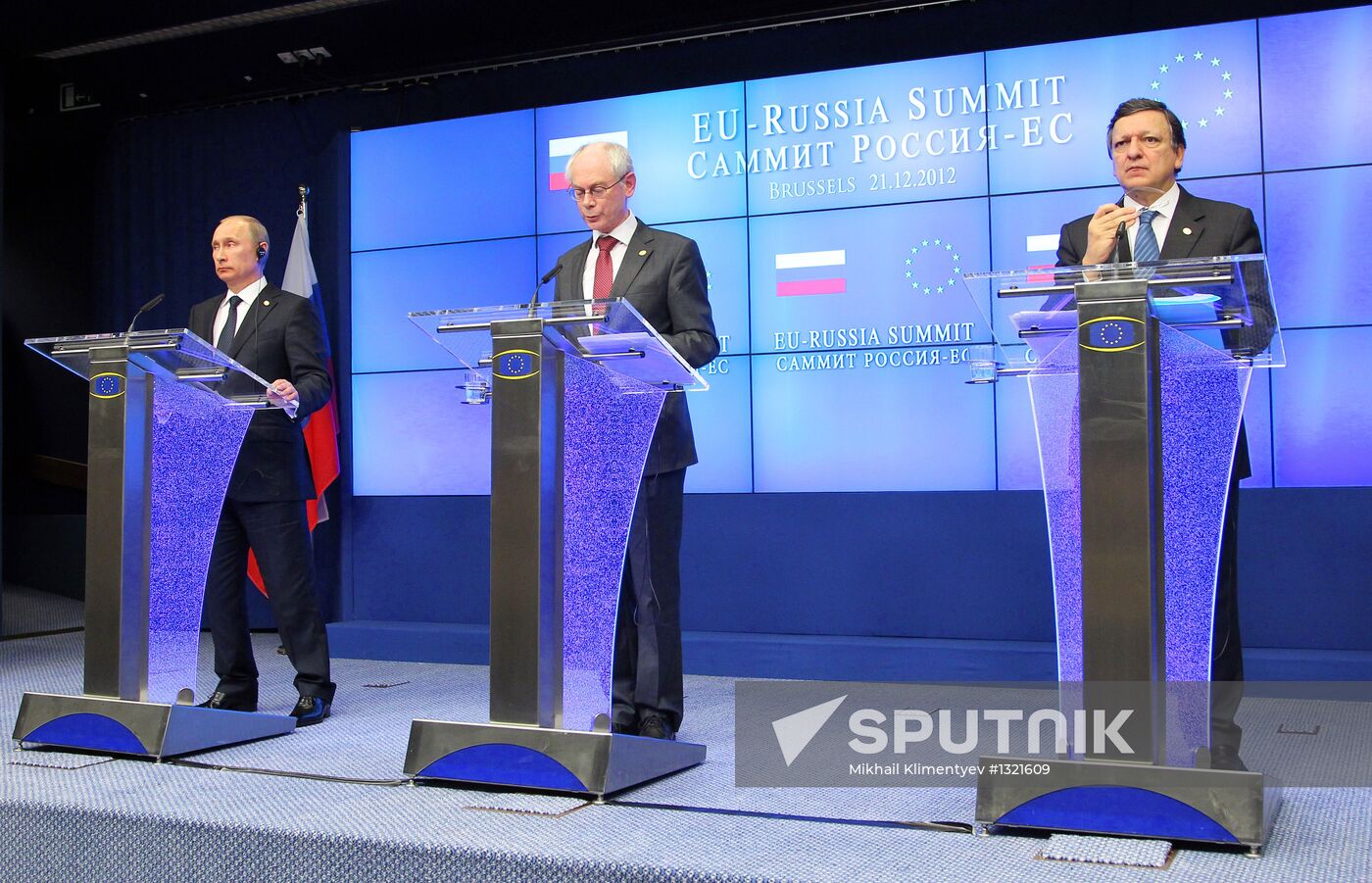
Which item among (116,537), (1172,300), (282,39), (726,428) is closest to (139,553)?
(116,537)

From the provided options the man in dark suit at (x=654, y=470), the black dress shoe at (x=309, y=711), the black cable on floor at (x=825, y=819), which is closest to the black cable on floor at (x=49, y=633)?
the black dress shoe at (x=309, y=711)

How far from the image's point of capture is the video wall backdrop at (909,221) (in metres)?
4.29

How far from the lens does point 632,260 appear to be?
290 cm

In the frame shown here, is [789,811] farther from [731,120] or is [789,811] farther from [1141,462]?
[731,120]

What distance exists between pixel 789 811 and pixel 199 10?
4.67 metres

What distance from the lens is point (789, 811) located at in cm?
225

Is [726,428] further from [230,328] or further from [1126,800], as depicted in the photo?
[1126,800]

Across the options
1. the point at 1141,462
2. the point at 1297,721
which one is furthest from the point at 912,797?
the point at 1297,721

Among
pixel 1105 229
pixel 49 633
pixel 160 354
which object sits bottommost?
pixel 49 633

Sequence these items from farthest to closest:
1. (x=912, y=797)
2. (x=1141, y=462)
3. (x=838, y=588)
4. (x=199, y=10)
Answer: (x=199, y=10) → (x=838, y=588) → (x=912, y=797) → (x=1141, y=462)

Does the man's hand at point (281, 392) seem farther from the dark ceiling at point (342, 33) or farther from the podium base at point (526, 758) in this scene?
the dark ceiling at point (342, 33)

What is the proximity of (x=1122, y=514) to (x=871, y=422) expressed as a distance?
2.84 m

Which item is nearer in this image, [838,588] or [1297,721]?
[1297,721]

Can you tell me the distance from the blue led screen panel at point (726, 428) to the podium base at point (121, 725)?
246 cm
